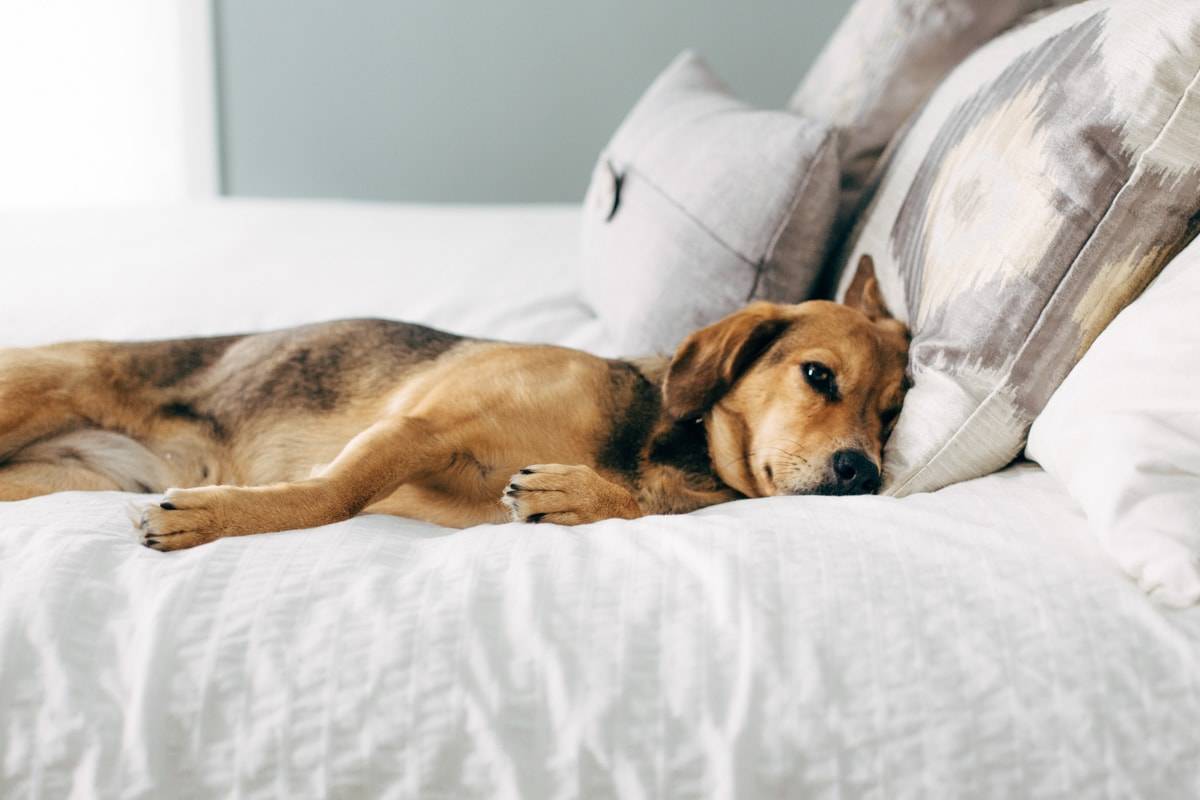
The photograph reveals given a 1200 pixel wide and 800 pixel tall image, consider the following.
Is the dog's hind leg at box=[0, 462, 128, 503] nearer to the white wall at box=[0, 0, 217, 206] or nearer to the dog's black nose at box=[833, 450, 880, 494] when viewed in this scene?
the dog's black nose at box=[833, 450, 880, 494]

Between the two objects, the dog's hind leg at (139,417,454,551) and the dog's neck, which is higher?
the dog's hind leg at (139,417,454,551)

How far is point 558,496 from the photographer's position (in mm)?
1517

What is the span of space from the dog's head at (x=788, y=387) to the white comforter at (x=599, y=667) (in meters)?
0.50

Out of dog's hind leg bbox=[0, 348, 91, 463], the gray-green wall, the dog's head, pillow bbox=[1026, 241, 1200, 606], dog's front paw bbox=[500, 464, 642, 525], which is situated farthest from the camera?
the gray-green wall

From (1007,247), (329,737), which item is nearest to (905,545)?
(1007,247)

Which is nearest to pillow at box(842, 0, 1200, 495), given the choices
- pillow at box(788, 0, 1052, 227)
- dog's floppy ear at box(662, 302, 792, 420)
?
dog's floppy ear at box(662, 302, 792, 420)

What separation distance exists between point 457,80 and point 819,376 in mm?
3455

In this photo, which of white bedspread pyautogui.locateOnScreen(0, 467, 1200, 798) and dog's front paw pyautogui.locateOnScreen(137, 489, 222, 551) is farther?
dog's front paw pyautogui.locateOnScreen(137, 489, 222, 551)

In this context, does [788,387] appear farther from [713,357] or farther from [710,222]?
[710,222]

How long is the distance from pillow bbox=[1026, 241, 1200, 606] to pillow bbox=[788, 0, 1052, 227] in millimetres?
956

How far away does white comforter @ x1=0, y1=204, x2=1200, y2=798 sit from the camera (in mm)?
1009

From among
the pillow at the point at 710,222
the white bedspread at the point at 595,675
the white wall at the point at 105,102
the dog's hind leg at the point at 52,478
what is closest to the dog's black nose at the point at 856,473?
the white bedspread at the point at 595,675

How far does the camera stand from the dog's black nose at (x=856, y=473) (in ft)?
5.34

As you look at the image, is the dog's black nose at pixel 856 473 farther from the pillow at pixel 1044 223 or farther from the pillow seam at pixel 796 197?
the pillow seam at pixel 796 197
